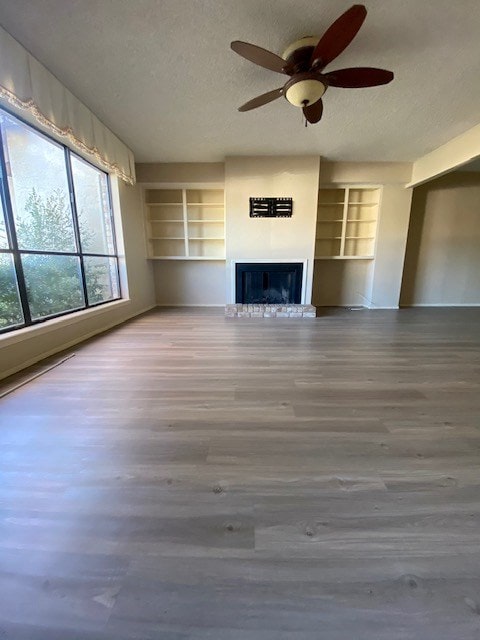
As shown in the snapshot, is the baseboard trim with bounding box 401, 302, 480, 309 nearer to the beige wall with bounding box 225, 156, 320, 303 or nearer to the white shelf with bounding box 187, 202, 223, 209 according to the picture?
the beige wall with bounding box 225, 156, 320, 303

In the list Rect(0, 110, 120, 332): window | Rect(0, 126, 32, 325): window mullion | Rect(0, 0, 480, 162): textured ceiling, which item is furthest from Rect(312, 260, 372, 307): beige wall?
Rect(0, 126, 32, 325): window mullion

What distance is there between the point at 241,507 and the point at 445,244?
6.50 metres

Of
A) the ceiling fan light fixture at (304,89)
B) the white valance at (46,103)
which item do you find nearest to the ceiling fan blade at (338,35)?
the ceiling fan light fixture at (304,89)

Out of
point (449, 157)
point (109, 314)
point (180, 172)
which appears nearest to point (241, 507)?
point (109, 314)

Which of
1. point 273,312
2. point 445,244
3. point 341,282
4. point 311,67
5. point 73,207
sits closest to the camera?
point 311,67

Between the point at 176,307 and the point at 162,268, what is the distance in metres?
0.90

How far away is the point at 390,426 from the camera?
157 centimetres

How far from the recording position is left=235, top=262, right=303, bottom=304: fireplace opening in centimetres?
472

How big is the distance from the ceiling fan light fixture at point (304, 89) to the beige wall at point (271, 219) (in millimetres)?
2200

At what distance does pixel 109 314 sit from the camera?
3846mm

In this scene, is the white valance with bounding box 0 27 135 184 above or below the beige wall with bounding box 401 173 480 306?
above

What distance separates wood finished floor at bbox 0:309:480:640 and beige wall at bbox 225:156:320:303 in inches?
117

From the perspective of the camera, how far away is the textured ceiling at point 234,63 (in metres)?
1.79

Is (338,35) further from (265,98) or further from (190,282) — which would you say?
(190,282)
